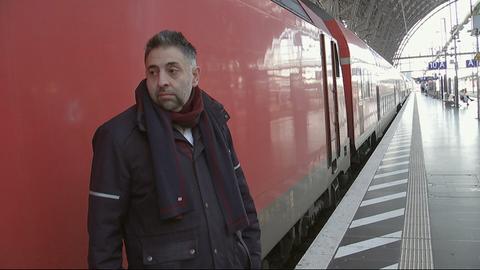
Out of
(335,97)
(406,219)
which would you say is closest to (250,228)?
(406,219)

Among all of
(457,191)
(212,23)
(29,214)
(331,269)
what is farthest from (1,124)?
(457,191)

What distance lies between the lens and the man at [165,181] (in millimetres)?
1902

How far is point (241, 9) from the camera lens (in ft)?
12.7

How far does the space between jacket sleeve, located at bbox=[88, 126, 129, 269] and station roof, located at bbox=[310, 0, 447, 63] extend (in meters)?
23.6

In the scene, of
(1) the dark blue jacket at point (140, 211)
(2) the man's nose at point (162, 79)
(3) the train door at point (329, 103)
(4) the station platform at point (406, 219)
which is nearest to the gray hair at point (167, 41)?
(2) the man's nose at point (162, 79)

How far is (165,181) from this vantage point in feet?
6.25

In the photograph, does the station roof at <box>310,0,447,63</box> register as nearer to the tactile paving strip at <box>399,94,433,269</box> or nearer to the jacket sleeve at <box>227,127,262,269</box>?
the tactile paving strip at <box>399,94,433,269</box>

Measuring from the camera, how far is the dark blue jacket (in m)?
1.90

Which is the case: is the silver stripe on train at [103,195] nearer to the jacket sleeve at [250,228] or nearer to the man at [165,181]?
the man at [165,181]

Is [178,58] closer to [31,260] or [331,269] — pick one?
[31,260]

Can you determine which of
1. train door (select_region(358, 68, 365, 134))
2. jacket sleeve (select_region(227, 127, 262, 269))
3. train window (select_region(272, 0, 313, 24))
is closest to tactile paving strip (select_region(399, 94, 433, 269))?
train door (select_region(358, 68, 365, 134))

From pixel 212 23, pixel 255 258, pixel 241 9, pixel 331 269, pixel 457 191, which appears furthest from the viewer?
pixel 457 191

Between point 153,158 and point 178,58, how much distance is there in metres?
0.42

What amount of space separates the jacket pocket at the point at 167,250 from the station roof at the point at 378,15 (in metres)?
23.6
